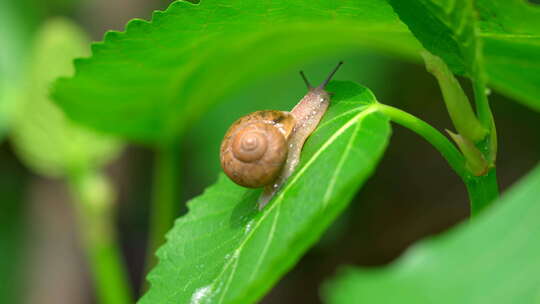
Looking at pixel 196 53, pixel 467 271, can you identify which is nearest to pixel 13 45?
pixel 196 53

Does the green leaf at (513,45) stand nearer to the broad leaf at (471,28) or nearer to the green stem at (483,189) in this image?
the broad leaf at (471,28)

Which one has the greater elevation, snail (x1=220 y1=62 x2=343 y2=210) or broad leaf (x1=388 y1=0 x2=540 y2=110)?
broad leaf (x1=388 y1=0 x2=540 y2=110)

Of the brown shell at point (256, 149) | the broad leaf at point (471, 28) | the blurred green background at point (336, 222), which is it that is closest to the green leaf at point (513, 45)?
Answer: the broad leaf at point (471, 28)

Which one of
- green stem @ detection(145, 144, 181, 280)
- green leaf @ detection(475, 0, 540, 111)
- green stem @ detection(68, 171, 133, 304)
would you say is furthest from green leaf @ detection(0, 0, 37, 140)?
green leaf @ detection(475, 0, 540, 111)

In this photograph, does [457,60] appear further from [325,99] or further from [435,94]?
[435,94]

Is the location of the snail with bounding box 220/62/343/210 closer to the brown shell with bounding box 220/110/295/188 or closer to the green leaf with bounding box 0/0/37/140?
the brown shell with bounding box 220/110/295/188

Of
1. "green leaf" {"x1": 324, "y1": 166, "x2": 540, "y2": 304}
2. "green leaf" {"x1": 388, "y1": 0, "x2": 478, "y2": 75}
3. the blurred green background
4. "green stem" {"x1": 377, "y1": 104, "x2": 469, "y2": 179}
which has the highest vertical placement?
"green leaf" {"x1": 388, "y1": 0, "x2": 478, "y2": 75}
